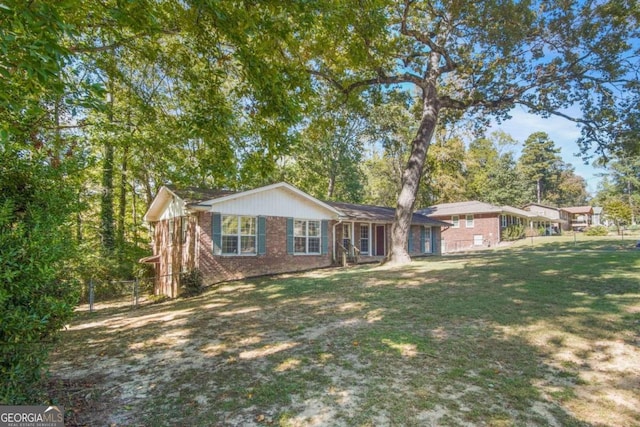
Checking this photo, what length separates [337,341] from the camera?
5.39 meters

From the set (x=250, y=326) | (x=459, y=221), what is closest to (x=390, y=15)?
(x=250, y=326)

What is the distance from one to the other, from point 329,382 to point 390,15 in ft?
43.7

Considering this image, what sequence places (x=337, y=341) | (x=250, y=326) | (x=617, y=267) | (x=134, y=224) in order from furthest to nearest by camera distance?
(x=134, y=224), (x=617, y=267), (x=250, y=326), (x=337, y=341)

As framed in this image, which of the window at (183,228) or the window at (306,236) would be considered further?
the window at (306,236)

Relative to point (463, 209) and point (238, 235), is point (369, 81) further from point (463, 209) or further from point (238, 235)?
point (463, 209)

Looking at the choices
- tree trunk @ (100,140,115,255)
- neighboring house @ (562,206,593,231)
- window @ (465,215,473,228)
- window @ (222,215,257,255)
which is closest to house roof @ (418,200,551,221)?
window @ (465,215,473,228)

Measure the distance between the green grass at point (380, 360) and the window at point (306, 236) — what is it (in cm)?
769

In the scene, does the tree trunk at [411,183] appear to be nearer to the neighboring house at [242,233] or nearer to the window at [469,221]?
the neighboring house at [242,233]

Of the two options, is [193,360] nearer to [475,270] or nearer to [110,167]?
[475,270]

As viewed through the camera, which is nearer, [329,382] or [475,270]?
[329,382]

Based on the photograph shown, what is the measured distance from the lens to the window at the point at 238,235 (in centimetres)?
1399

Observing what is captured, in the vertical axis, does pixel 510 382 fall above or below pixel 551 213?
below

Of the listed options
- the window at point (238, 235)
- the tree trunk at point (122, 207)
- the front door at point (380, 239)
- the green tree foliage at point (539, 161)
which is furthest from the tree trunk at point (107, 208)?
the green tree foliage at point (539, 161)
